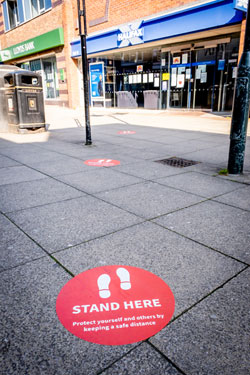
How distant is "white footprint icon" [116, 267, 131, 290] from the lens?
211 centimetres

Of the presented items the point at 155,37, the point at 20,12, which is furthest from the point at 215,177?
the point at 20,12

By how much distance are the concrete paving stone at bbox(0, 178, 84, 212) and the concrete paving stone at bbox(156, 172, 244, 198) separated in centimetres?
150

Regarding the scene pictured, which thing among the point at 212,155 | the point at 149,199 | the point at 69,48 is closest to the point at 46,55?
the point at 69,48

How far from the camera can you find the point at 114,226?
9.93 ft

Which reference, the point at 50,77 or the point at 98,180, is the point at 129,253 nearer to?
the point at 98,180

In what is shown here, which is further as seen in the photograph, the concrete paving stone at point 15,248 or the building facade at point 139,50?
the building facade at point 139,50

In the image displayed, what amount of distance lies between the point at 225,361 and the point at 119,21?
18882mm

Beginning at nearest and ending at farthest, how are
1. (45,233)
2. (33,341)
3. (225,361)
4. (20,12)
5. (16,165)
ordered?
(225,361), (33,341), (45,233), (16,165), (20,12)

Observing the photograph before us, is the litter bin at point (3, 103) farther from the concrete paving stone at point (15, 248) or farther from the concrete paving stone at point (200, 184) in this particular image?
the concrete paving stone at point (15, 248)

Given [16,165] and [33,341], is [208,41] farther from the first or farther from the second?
[33,341]

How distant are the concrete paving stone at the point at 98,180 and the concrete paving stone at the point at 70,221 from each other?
1.81 feet

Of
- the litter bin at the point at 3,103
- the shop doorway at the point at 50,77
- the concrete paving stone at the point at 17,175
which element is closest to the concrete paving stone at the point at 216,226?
the concrete paving stone at the point at 17,175

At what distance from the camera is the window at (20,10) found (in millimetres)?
21861

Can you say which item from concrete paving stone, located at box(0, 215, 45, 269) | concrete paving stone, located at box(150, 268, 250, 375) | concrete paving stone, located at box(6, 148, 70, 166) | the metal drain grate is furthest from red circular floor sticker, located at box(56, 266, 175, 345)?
concrete paving stone, located at box(6, 148, 70, 166)
